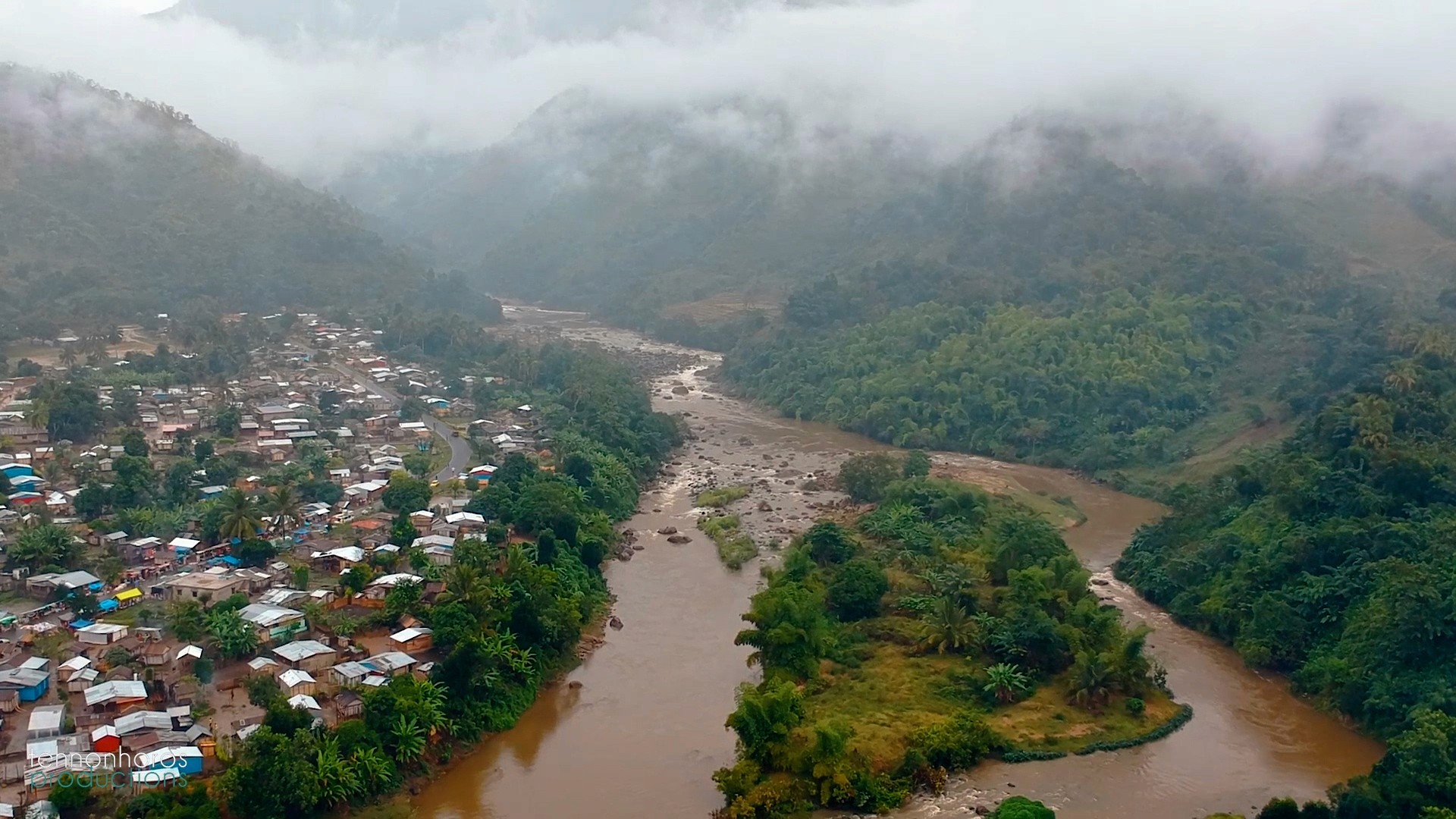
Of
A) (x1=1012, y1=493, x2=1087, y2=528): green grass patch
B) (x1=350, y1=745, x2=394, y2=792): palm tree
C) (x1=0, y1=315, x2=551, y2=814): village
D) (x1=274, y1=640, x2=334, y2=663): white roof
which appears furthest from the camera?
(x1=1012, y1=493, x2=1087, y2=528): green grass patch

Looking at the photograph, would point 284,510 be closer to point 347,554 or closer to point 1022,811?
point 347,554

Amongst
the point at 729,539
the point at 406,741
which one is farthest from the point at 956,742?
the point at 729,539

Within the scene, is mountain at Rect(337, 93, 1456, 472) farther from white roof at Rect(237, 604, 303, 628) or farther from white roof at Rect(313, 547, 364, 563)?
white roof at Rect(237, 604, 303, 628)

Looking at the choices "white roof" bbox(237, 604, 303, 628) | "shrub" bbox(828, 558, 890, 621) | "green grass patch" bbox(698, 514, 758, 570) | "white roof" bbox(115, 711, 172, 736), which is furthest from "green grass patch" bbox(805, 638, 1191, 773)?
"white roof" bbox(115, 711, 172, 736)

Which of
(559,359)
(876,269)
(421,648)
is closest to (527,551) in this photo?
(421,648)

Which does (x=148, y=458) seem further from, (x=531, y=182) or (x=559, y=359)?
(x=531, y=182)
